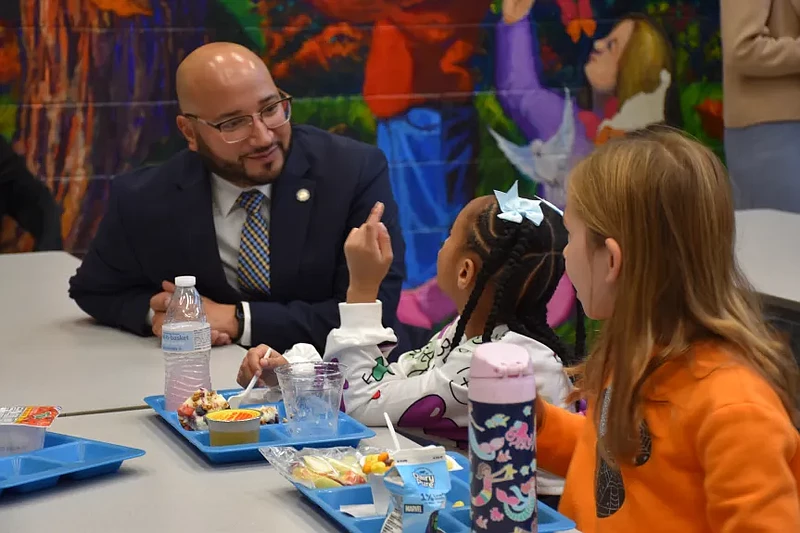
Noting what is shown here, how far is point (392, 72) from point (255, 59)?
1.88 meters

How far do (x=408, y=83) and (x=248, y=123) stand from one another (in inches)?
78.4

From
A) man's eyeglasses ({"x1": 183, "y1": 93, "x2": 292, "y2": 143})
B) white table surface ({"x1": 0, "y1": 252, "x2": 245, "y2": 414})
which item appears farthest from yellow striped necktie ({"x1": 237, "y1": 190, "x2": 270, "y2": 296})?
white table surface ({"x1": 0, "y1": 252, "x2": 245, "y2": 414})

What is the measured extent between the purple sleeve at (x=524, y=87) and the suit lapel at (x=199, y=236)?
88.7 inches

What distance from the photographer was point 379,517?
1298 millimetres

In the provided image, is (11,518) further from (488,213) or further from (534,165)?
(534,165)

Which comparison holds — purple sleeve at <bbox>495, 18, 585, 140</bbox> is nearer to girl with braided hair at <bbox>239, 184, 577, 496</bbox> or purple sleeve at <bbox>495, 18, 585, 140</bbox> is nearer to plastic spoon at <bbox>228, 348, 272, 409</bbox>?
girl with braided hair at <bbox>239, 184, 577, 496</bbox>

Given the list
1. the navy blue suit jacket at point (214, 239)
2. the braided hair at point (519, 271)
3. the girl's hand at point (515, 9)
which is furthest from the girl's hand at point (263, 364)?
the girl's hand at point (515, 9)

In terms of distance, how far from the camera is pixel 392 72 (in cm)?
460

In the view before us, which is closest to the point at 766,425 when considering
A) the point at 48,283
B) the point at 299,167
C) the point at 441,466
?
the point at 441,466

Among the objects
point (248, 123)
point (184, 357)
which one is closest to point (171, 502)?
point (184, 357)

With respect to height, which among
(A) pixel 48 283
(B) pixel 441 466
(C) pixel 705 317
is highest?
(C) pixel 705 317

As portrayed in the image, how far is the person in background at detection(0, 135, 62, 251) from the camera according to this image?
416 cm

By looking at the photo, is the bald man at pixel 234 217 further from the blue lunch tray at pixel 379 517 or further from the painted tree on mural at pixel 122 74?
the painted tree on mural at pixel 122 74

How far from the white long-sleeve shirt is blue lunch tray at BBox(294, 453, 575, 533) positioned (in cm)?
43
